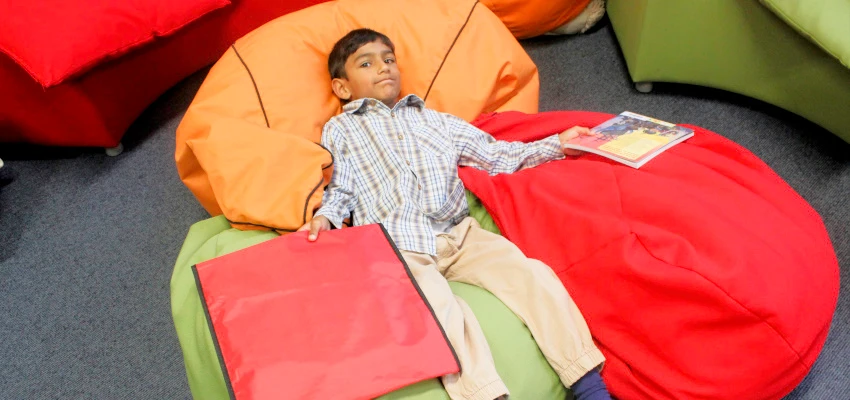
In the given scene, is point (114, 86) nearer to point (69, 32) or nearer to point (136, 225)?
point (69, 32)

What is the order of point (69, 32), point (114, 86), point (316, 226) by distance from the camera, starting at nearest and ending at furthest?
point (316, 226) < point (69, 32) < point (114, 86)

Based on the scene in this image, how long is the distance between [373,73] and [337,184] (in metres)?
0.35

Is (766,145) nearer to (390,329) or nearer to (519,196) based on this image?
(519,196)

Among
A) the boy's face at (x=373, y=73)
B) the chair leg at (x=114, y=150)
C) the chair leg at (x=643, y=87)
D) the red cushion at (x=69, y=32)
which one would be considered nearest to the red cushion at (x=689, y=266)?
the boy's face at (x=373, y=73)

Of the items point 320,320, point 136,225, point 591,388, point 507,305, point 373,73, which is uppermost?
point 373,73

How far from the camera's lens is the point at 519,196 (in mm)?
1438

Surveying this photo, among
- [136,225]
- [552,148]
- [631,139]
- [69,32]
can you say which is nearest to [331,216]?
[552,148]

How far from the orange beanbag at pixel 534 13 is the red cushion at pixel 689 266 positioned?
1.14 meters

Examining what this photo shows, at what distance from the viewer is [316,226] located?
52.5 inches

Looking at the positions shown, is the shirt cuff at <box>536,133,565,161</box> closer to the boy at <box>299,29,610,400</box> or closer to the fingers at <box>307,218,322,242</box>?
the boy at <box>299,29,610,400</box>

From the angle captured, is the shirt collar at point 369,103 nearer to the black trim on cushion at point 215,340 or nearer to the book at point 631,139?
the book at point 631,139

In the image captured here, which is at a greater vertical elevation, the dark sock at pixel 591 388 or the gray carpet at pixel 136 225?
the dark sock at pixel 591 388

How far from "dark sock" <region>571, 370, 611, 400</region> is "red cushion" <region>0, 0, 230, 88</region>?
5.60 ft

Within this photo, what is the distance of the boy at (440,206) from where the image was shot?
1.22 meters
